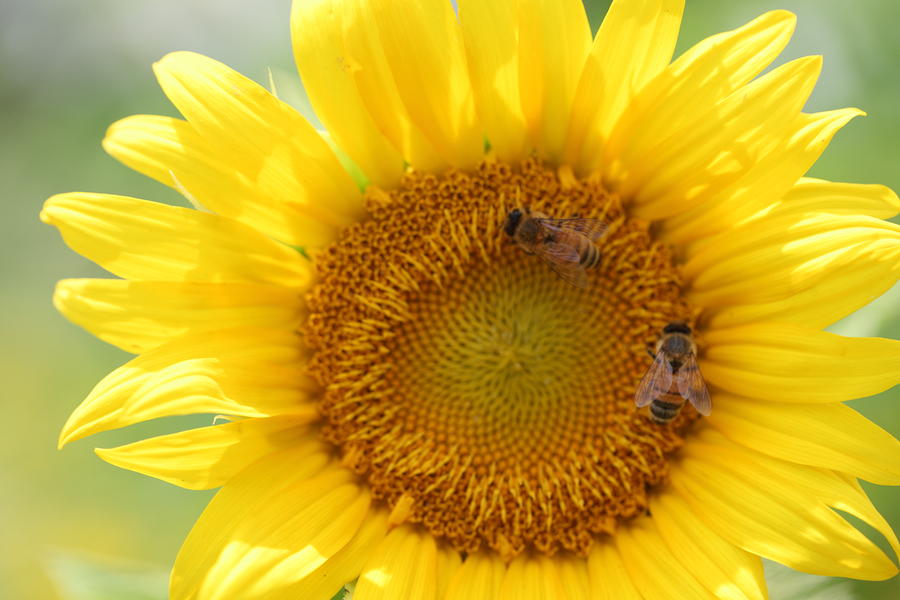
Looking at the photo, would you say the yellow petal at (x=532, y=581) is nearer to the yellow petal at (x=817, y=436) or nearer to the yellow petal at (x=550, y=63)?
the yellow petal at (x=817, y=436)

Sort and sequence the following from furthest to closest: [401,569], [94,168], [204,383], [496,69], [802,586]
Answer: [94,168] < [802,586] < [401,569] < [496,69] < [204,383]

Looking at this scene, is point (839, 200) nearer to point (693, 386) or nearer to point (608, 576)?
point (693, 386)

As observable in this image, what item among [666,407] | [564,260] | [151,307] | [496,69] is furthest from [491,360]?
[151,307]

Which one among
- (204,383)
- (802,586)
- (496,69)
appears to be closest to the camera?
(204,383)

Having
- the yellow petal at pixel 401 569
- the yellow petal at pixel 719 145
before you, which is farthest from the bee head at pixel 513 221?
the yellow petal at pixel 401 569

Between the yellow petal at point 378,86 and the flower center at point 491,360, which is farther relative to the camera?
the flower center at point 491,360

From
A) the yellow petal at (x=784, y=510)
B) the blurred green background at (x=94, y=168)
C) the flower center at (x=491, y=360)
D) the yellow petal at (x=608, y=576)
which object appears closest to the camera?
the yellow petal at (x=784, y=510)
